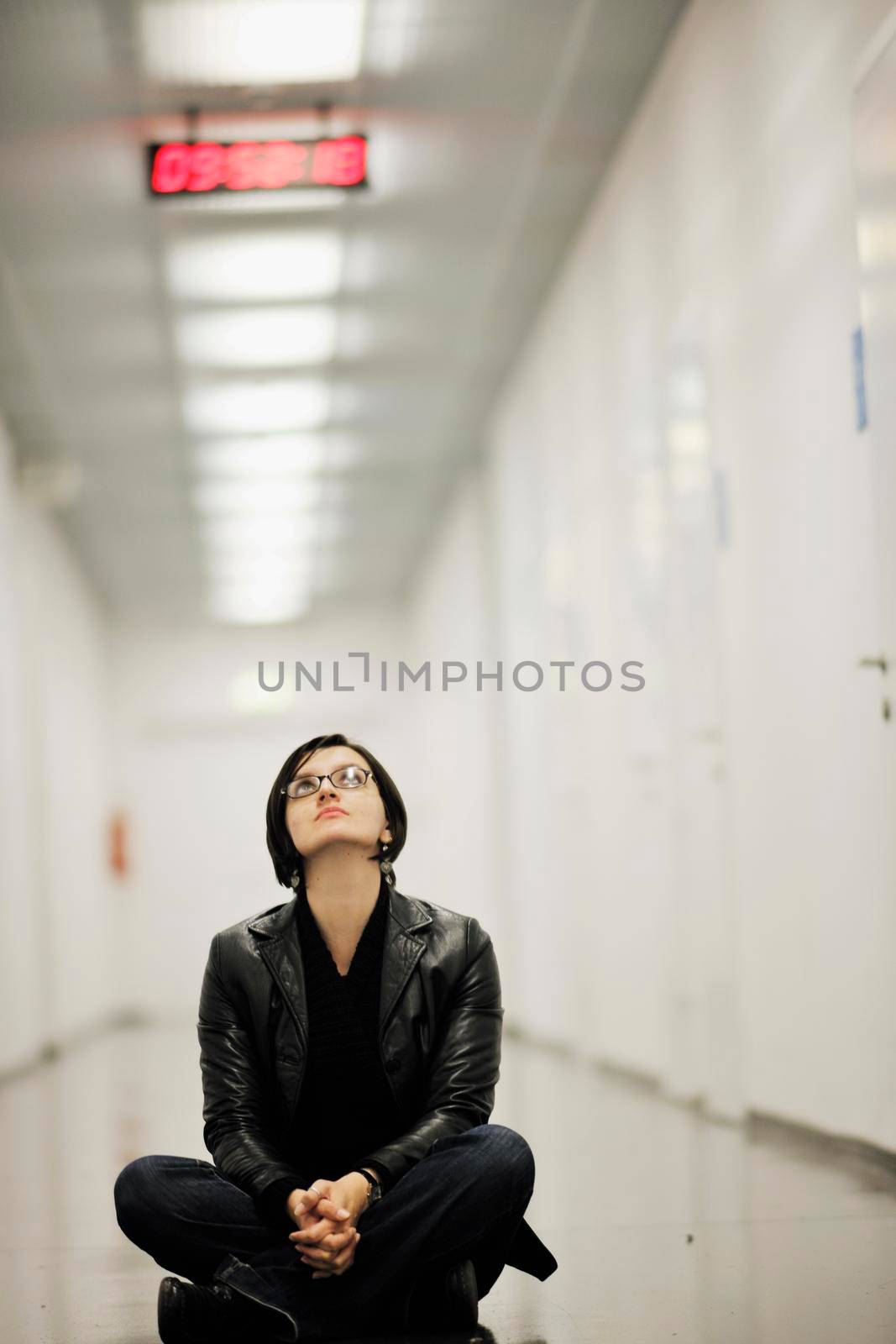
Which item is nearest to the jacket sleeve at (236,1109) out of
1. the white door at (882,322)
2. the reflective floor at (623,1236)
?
the reflective floor at (623,1236)

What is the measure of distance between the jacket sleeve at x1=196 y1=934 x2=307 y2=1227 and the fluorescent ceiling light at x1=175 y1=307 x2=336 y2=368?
5042 mm

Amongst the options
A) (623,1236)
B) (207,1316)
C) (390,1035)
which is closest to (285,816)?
(390,1035)

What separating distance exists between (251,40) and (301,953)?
343cm

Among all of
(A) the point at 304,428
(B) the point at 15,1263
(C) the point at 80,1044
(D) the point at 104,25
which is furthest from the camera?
(C) the point at 80,1044

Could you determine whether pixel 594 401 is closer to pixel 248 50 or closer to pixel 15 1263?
pixel 248 50

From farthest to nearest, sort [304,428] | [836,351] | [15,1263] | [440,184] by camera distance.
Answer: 1. [304,428]
2. [440,184]
3. [836,351]
4. [15,1263]

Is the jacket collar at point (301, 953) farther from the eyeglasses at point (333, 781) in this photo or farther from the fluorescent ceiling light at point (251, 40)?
the fluorescent ceiling light at point (251, 40)

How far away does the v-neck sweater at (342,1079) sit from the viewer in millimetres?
2244

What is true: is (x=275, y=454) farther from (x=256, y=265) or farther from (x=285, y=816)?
(x=285, y=816)

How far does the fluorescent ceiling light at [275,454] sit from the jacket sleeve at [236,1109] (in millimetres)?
6642

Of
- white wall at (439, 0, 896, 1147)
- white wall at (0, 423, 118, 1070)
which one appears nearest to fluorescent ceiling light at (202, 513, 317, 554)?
white wall at (0, 423, 118, 1070)

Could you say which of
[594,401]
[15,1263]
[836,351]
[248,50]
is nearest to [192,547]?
[594,401]

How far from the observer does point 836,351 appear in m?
3.93

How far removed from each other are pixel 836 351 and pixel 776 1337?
8.01 ft
